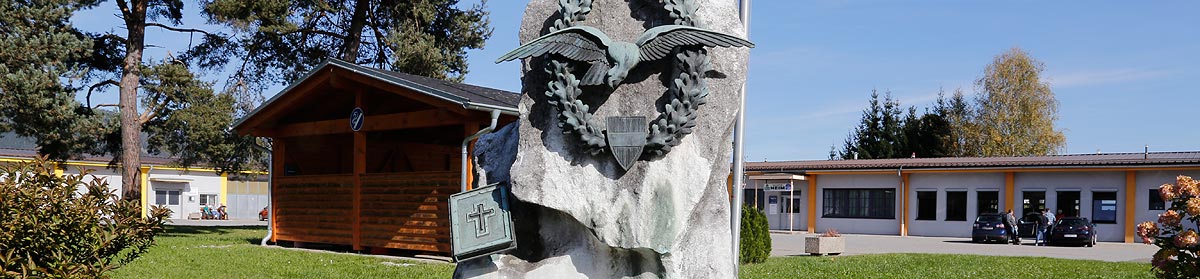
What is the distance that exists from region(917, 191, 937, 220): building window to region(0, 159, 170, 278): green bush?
28664 millimetres

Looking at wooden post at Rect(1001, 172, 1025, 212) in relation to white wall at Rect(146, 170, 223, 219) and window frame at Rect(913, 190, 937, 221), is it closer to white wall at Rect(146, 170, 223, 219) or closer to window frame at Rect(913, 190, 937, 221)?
window frame at Rect(913, 190, 937, 221)

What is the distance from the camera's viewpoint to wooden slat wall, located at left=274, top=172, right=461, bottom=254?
15945mm

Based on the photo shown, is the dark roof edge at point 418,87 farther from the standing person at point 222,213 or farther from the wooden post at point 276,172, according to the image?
the standing person at point 222,213

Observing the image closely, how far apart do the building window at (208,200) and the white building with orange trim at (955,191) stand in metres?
28.2

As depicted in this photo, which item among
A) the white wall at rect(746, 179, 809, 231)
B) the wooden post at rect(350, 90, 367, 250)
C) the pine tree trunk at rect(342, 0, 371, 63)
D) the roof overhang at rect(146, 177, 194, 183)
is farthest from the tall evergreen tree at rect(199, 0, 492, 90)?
the roof overhang at rect(146, 177, 194, 183)

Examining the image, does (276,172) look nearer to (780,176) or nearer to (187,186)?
(780,176)

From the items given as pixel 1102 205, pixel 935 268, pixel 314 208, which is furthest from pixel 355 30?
pixel 1102 205

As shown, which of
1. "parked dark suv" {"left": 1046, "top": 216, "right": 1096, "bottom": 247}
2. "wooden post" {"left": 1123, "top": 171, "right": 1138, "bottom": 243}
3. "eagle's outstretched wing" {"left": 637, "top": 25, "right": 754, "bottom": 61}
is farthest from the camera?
"wooden post" {"left": 1123, "top": 171, "right": 1138, "bottom": 243}

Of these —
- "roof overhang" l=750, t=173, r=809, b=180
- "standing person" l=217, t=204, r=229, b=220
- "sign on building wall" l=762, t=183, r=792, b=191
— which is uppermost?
"roof overhang" l=750, t=173, r=809, b=180

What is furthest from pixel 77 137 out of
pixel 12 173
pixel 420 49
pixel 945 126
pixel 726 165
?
pixel 945 126

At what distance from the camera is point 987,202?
30969 millimetres

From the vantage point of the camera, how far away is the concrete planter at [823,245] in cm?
1883

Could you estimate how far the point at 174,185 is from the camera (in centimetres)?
4775

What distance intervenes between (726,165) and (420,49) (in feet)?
62.2
